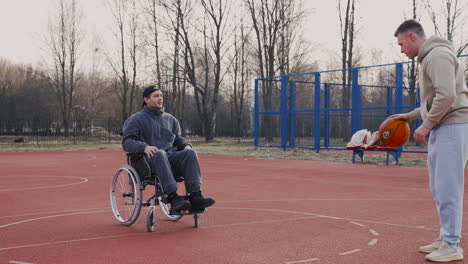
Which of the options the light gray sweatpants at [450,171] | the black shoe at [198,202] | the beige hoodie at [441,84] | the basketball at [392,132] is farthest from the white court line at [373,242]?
the black shoe at [198,202]

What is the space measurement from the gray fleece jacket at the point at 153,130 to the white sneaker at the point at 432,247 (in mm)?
2347

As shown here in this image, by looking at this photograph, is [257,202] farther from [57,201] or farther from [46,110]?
[46,110]

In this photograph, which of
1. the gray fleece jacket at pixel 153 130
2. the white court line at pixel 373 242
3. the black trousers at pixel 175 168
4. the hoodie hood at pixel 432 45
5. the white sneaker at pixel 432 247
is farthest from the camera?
the gray fleece jacket at pixel 153 130

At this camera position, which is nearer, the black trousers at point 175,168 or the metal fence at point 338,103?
the black trousers at point 175,168

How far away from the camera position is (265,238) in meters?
4.04

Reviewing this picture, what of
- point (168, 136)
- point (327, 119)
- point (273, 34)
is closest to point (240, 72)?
point (273, 34)

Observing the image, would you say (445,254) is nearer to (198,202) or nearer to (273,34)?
(198,202)

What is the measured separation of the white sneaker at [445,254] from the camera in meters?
3.20

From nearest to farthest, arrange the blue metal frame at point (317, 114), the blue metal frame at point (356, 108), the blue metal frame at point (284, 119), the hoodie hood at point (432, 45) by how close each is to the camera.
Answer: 1. the hoodie hood at point (432, 45)
2. the blue metal frame at point (356, 108)
3. the blue metal frame at point (317, 114)
4. the blue metal frame at point (284, 119)

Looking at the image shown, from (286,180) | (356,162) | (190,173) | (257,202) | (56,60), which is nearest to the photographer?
(190,173)

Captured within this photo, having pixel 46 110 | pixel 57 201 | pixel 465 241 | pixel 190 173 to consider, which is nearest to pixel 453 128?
pixel 465 241

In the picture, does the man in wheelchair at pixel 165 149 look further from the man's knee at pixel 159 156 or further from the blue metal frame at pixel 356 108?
the blue metal frame at pixel 356 108

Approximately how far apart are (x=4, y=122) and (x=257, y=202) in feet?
93.7

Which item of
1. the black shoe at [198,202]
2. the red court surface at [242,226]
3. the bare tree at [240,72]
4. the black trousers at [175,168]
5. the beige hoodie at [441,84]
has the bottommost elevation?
the red court surface at [242,226]
